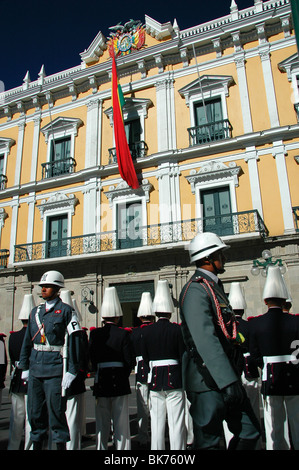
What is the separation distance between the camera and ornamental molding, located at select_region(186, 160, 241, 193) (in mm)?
14336

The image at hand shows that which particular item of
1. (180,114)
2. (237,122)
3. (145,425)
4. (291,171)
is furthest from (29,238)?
(145,425)

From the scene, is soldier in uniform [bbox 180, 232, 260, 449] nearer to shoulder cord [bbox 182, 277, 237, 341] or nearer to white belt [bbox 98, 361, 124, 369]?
shoulder cord [bbox 182, 277, 237, 341]

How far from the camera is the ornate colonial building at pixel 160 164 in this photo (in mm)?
13867

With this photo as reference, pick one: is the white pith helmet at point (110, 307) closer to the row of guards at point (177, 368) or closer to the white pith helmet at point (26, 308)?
the row of guards at point (177, 368)

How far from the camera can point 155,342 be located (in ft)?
16.0

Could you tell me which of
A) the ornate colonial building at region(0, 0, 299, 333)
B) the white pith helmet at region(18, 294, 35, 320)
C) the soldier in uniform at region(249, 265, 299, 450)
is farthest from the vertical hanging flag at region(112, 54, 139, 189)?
the soldier in uniform at region(249, 265, 299, 450)

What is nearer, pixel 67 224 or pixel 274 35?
pixel 274 35

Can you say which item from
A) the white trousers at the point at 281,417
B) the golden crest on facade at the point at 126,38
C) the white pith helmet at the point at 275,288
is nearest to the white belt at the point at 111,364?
the white trousers at the point at 281,417

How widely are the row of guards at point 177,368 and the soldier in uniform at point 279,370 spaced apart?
0.04ft

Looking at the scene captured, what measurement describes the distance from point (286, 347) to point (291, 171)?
35.9 ft

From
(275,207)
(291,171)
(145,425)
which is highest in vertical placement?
(291,171)
